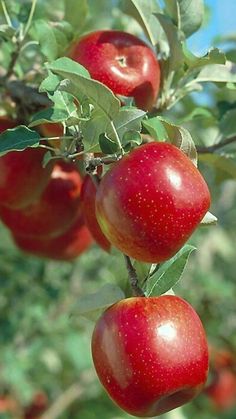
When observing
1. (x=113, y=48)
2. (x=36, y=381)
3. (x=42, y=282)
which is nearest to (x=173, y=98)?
(x=113, y=48)

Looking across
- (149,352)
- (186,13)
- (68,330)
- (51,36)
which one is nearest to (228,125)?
(186,13)

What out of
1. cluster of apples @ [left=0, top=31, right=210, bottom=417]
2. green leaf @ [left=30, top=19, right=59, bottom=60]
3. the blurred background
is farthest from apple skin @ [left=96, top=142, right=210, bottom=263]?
the blurred background

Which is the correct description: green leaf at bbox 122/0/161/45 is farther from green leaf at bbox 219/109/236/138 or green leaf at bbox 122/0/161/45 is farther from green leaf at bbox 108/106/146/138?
green leaf at bbox 108/106/146/138

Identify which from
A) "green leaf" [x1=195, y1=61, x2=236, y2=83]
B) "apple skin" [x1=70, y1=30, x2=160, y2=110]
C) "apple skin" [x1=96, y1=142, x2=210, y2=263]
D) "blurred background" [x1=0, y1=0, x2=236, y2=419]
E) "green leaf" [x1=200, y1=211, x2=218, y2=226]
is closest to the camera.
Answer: "apple skin" [x1=96, y1=142, x2=210, y2=263]

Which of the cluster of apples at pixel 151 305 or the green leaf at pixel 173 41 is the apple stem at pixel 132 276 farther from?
the green leaf at pixel 173 41

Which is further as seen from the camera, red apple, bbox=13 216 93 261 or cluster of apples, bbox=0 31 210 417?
red apple, bbox=13 216 93 261

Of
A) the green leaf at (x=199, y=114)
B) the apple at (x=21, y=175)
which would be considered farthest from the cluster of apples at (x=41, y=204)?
the green leaf at (x=199, y=114)

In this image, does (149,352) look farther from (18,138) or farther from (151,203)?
(18,138)
